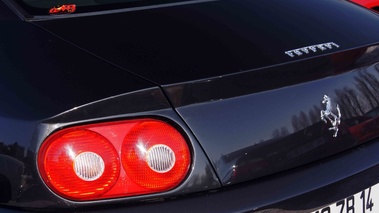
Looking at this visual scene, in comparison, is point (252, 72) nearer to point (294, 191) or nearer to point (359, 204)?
point (294, 191)

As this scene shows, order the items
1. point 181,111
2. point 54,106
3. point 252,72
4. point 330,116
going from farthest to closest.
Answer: point 330,116, point 252,72, point 181,111, point 54,106

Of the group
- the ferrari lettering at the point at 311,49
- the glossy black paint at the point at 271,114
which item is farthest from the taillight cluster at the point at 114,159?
the ferrari lettering at the point at 311,49

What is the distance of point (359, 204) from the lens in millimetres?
2152

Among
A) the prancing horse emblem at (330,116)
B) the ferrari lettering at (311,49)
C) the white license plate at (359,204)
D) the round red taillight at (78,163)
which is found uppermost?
the ferrari lettering at (311,49)

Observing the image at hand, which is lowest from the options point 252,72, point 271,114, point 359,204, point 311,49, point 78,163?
point 359,204

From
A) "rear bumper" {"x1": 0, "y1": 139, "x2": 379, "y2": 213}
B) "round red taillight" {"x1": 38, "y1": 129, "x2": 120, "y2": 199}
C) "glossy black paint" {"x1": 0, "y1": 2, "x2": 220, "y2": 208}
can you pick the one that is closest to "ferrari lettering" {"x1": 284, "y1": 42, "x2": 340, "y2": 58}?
"rear bumper" {"x1": 0, "y1": 139, "x2": 379, "y2": 213}

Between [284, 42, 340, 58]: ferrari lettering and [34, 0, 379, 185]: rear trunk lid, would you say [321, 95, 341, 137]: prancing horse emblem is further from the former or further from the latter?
[284, 42, 340, 58]: ferrari lettering

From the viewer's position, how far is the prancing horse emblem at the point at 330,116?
2.07 metres

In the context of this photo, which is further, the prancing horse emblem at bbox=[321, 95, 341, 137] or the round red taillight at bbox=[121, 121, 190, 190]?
the prancing horse emblem at bbox=[321, 95, 341, 137]

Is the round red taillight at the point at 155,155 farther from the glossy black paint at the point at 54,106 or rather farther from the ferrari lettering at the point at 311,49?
the ferrari lettering at the point at 311,49

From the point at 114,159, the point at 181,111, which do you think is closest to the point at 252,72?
the point at 181,111

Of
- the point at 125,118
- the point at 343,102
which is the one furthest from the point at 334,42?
the point at 125,118

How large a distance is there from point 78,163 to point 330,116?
2.90ft

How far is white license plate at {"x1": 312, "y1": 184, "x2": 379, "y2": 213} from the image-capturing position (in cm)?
205
